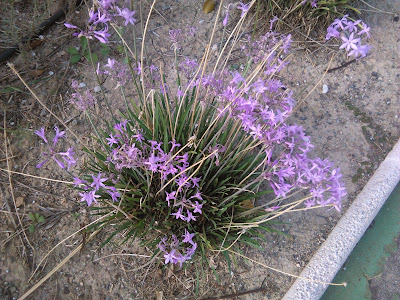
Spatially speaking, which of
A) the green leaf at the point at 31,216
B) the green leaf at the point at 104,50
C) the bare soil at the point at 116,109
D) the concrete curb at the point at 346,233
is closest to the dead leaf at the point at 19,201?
the bare soil at the point at 116,109

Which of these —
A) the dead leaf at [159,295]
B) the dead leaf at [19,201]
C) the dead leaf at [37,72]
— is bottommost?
the dead leaf at [19,201]

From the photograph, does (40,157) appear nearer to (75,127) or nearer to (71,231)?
(75,127)

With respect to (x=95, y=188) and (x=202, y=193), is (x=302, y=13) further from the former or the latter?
(x=95, y=188)

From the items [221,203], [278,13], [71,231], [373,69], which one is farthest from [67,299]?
[373,69]

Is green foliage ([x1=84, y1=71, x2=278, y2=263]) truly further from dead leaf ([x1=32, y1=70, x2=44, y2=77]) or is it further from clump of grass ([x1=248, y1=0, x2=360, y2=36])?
clump of grass ([x1=248, y1=0, x2=360, y2=36])

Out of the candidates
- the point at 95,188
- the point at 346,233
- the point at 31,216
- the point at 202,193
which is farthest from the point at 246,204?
the point at 31,216

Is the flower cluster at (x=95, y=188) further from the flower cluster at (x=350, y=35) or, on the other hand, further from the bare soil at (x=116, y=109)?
the flower cluster at (x=350, y=35)

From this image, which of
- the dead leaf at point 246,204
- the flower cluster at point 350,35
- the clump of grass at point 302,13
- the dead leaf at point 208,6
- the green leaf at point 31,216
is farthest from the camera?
the dead leaf at point 208,6
